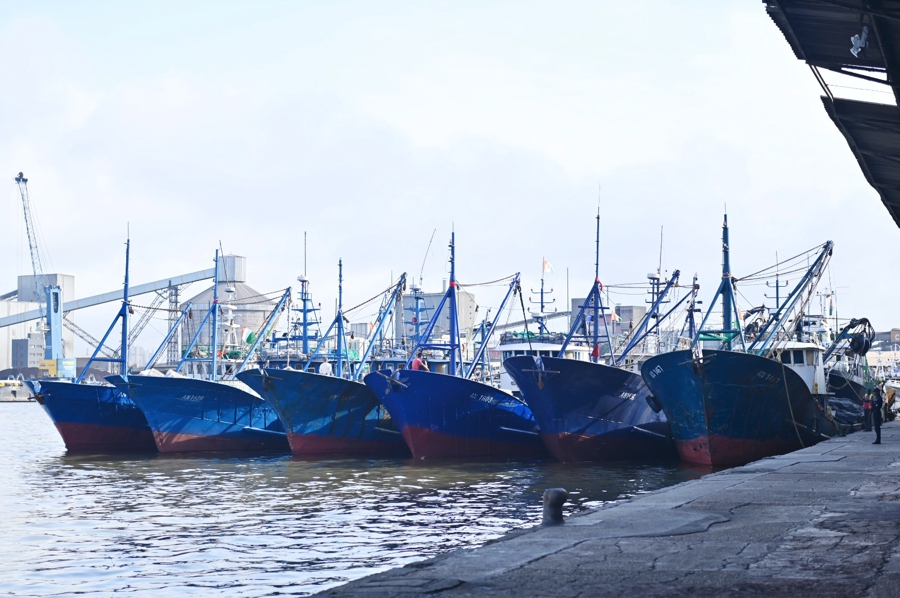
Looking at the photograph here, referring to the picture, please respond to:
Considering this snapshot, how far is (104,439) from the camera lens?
42.3 meters

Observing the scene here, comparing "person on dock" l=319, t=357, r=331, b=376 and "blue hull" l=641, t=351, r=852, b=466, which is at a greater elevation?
"person on dock" l=319, t=357, r=331, b=376

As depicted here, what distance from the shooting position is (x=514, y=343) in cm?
4150

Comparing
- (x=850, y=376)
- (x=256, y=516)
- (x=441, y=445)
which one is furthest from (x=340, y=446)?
(x=850, y=376)

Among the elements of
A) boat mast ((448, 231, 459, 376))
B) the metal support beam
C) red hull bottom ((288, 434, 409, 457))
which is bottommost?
red hull bottom ((288, 434, 409, 457))

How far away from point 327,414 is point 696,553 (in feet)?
93.9

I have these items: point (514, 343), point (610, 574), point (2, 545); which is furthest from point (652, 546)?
point (514, 343)

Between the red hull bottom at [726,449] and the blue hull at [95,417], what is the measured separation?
22.9m

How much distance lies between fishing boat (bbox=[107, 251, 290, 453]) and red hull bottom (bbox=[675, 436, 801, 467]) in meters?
17.7

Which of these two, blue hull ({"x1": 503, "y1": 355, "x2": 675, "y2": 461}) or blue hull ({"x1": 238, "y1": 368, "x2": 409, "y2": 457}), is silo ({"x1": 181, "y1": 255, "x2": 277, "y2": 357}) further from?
blue hull ({"x1": 503, "y1": 355, "x2": 675, "y2": 461})

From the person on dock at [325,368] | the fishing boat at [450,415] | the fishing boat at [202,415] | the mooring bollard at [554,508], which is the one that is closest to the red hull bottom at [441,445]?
the fishing boat at [450,415]

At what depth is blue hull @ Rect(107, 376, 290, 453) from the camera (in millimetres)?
39188

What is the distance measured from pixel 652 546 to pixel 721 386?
20.2m

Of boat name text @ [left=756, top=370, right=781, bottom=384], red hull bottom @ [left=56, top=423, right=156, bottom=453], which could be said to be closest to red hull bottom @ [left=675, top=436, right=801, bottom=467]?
boat name text @ [left=756, top=370, right=781, bottom=384]

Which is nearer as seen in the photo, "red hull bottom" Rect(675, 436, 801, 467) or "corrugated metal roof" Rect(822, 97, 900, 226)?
"corrugated metal roof" Rect(822, 97, 900, 226)
